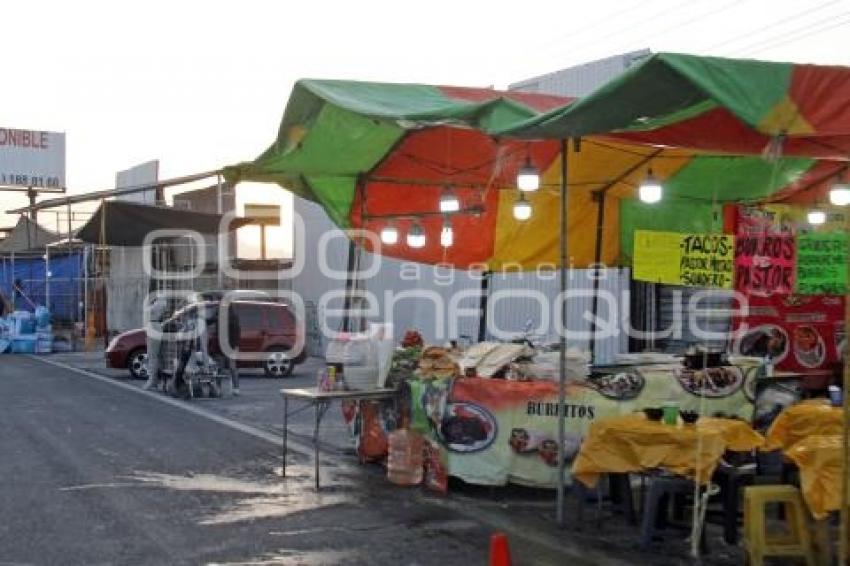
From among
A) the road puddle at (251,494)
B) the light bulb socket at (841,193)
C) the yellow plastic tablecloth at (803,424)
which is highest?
the light bulb socket at (841,193)

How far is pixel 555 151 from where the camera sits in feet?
33.3

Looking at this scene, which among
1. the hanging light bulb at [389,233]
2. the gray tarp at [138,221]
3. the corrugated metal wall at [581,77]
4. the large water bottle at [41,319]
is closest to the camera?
the hanging light bulb at [389,233]

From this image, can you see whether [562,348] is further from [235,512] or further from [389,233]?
[389,233]

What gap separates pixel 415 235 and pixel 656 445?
5852 millimetres

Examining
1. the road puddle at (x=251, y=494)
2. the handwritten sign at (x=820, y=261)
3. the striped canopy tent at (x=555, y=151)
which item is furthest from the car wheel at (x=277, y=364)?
the handwritten sign at (x=820, y=261)

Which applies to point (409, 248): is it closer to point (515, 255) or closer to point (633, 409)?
point (515, 255)

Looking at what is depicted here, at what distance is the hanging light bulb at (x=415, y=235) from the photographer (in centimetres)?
1235

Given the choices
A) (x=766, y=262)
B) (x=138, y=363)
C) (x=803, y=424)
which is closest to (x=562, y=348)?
(x=803, y=424)

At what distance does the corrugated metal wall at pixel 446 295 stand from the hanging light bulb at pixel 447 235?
3.98 meters

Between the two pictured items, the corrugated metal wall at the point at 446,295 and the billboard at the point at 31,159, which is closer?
the corrugated metal wall at the point at 446,295

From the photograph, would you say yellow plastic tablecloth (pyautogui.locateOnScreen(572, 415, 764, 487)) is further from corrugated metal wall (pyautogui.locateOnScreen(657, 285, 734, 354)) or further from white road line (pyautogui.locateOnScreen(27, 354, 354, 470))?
corrugated metal wall (pyautogui.locateOnScreen(657, 285, 734, 354))

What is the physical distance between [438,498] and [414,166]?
3998mm

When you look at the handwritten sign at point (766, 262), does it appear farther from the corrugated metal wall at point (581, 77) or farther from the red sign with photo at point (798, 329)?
the corrugated metal wall at point (581, 77)

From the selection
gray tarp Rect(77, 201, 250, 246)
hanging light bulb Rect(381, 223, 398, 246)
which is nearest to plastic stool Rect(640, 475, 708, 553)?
hanging light bulb Rect(381, 223, 398, 246)
